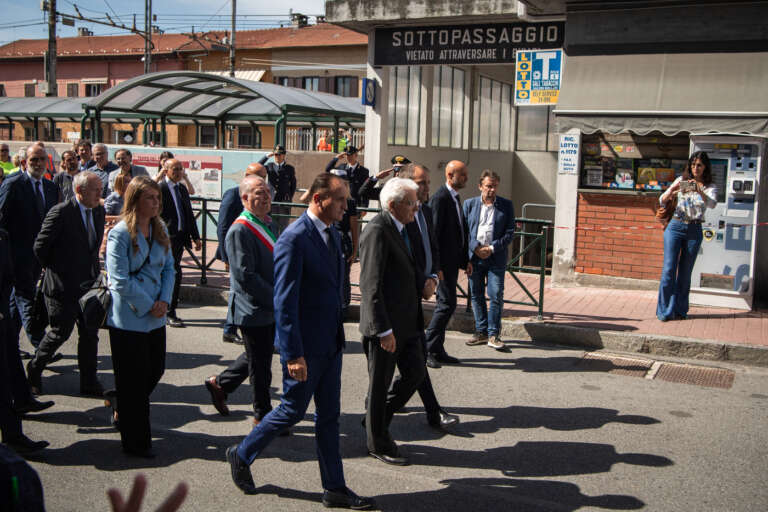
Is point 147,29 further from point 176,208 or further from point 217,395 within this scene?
point 217,395

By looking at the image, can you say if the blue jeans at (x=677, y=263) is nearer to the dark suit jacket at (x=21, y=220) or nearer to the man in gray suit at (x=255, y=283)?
the man in gray suit at (x=255, y=283)

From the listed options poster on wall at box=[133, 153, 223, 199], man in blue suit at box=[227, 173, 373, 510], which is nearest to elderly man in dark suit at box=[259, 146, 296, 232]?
poster on wall at box=[133, 153, 223, 199]

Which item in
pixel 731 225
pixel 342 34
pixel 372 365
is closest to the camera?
pixel 372 365

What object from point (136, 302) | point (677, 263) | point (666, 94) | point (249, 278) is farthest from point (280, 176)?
point (136, 302)

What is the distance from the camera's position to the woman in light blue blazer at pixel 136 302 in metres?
4.54

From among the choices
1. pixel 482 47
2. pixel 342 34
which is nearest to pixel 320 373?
pixel 482 47

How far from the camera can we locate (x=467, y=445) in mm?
5047

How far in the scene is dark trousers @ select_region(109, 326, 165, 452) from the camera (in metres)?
4.60

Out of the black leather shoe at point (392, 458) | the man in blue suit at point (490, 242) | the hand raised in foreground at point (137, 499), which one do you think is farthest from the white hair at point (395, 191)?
the hand raised in foreground at point (137, 499)

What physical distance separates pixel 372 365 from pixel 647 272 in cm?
663

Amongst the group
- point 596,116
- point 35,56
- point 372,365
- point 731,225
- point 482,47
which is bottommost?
point 372,365

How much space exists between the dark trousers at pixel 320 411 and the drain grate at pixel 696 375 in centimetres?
390

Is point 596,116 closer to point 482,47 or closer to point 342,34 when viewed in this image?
point 482,47

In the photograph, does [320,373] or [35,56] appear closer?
[320,373]
